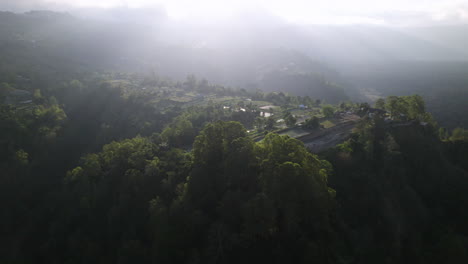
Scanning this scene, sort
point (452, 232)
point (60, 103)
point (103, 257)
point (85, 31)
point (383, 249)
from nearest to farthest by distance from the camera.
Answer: point (383, 249) < point (452, 232) < point (103, 257) < point (60, 103) < point (85, 31)

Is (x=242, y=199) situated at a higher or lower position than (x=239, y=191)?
lower

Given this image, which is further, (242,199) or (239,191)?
(239,191)

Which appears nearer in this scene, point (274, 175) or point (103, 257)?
point (274, 175)

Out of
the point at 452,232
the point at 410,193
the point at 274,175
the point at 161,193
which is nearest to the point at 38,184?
the point at 161,193

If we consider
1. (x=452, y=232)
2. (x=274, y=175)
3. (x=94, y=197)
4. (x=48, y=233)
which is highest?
(x=274, y=175)

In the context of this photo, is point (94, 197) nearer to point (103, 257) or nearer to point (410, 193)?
point (103, 257)

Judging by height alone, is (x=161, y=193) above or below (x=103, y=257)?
above

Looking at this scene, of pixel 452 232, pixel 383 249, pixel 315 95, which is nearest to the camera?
pixel 383 249

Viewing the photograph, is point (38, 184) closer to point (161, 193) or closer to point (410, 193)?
point (161, 193)
